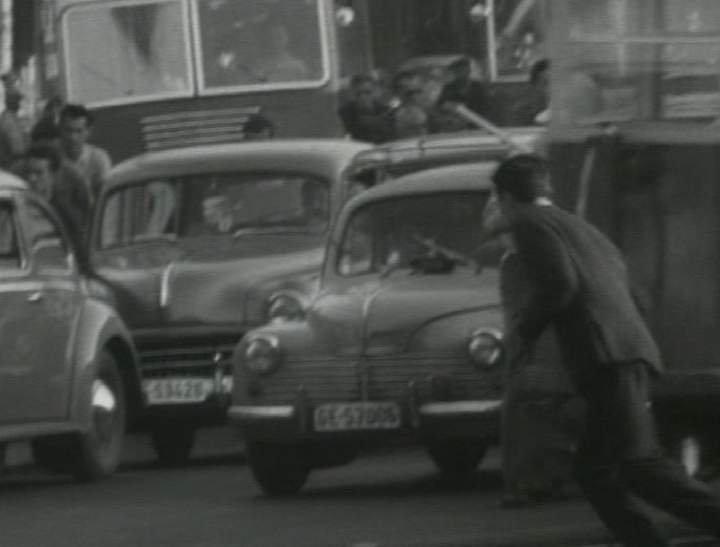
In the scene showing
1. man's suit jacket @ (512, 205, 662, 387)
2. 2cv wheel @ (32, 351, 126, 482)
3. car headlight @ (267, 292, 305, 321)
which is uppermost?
man's suit jacket @ (512, 205, 662, 387)

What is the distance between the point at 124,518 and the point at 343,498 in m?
1.30

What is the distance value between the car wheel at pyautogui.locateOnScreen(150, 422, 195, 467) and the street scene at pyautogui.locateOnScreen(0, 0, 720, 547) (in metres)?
0.02

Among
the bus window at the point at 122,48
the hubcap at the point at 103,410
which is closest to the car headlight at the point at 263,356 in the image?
the hubcap at the point at 103,410

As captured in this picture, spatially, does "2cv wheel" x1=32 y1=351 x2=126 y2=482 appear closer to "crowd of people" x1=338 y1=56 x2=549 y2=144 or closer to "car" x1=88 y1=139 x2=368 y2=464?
"car" x1=88 y1=139 x2=368 y2=464

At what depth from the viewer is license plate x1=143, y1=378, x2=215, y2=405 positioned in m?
19.4

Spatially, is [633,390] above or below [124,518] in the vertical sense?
above

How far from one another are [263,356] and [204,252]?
3.71 m

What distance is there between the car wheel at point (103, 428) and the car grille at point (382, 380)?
206 cm

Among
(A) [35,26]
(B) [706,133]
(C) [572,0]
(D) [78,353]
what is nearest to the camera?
(B) [706,133]

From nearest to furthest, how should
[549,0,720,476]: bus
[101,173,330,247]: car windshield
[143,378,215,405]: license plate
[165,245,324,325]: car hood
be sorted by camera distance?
[549,0,720,476]: bus → [143,378,215,405]: license plate → [165,245,324,325]: car hood → [101,173,330,247]: car windshield

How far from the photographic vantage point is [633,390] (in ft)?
39.4

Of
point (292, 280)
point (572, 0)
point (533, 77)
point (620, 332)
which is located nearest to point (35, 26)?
point (533, 77)

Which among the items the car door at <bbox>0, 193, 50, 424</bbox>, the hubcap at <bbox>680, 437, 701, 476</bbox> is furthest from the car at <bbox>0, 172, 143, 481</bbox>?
the hubcap at <bbox>680, 437, 701, 476</bbox>

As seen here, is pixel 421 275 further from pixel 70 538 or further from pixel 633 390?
pixel 633 390
